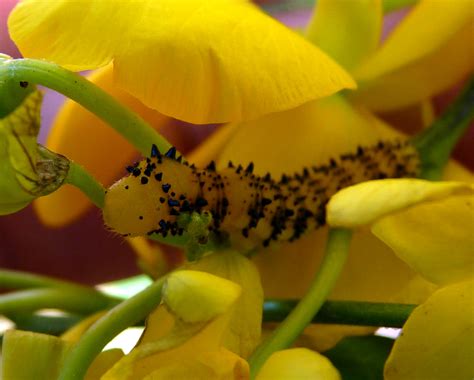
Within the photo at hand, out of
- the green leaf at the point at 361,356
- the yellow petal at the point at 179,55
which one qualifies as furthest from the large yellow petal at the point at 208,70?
the green leaf at the point at 361,356

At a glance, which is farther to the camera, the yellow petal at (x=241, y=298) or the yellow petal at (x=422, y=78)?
the yellow petal at (x=422, y=78)

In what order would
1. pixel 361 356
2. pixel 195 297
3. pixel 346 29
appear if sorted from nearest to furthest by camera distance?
pixel 195 297
pixel 361 356
pixel 346 29

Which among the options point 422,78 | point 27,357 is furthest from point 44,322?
point 422,78

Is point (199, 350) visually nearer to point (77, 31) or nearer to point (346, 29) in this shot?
point (77, 31)

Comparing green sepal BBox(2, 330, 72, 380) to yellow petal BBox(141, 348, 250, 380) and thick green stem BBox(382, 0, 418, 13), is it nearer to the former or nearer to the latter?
yellow petal BBox(141, 348, 250, 380)

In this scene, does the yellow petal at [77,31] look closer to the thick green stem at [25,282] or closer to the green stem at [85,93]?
the green stem at [85,93]

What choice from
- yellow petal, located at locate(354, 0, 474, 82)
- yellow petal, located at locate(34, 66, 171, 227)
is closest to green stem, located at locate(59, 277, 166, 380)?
yellow petal, located at locate(34, 66, 171, 227)

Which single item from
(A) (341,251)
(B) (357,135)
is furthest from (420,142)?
(A) (341,251)
